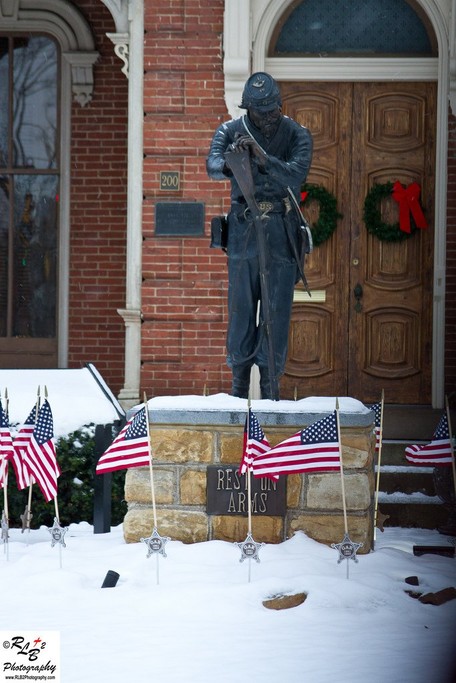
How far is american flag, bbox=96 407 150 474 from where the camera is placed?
20.8ft

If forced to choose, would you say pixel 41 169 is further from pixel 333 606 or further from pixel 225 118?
pixel 333 606

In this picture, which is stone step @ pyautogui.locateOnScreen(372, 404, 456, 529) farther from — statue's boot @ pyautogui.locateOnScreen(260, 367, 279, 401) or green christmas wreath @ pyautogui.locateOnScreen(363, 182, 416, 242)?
green christmas wreath @ pyautogui.locateOnScreen(363, 182, 416, 242)

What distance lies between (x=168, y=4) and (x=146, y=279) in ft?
7.75

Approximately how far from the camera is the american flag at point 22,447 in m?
6.82

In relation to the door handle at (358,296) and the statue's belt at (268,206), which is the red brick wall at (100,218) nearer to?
the door handle at (358,296)

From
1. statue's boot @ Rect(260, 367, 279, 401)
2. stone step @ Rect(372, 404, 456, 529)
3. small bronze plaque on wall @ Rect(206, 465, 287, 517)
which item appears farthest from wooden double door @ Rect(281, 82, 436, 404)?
small bronze plaque on wall @ Rect(206, 465, 287, 517)

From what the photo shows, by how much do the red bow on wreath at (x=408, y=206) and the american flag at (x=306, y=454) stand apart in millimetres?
4381

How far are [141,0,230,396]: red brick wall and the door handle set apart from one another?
1.16 meters

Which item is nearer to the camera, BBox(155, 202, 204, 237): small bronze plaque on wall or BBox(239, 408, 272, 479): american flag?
BBox(239, 408, 272, 479): american flag

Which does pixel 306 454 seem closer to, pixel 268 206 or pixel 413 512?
pixel 268 206

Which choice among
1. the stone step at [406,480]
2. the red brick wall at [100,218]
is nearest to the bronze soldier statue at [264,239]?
the stone step at [406,480]

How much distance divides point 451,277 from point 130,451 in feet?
15.0

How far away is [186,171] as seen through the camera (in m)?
10.3

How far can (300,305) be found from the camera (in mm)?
10477
